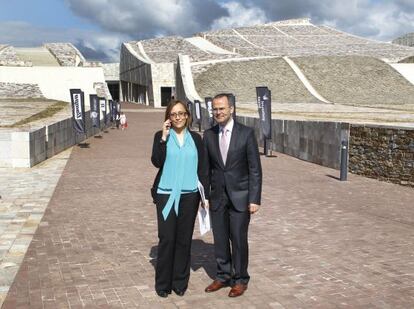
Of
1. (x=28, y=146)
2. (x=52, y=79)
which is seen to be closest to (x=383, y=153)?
(x=28, y=146)

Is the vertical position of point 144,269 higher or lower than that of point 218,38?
lower

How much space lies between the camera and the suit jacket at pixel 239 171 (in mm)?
4852

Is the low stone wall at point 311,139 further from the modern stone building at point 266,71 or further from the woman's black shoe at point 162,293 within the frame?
the modern stone building at point 266,71

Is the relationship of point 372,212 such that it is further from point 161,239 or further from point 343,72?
point 343,72

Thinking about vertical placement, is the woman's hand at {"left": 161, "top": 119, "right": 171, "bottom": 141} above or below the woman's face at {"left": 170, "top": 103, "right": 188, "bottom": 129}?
below

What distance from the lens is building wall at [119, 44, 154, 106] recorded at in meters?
66.8

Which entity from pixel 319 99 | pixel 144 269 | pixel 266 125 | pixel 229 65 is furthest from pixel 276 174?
pixel 229 65

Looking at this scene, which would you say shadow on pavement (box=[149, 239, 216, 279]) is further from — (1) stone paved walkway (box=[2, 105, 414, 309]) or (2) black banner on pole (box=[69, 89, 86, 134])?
(2) black banner on pole (box=[69, 89, 86, 134])

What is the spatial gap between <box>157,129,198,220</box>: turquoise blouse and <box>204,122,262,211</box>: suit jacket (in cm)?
21

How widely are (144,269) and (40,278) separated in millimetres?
1067

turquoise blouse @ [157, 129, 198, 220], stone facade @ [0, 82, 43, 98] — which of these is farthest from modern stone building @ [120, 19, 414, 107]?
turquoise blouse @ [157, 129, 198, 220]

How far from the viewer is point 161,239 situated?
16.3ft

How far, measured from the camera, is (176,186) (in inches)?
189

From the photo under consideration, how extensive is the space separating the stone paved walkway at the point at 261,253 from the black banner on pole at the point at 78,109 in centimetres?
876
